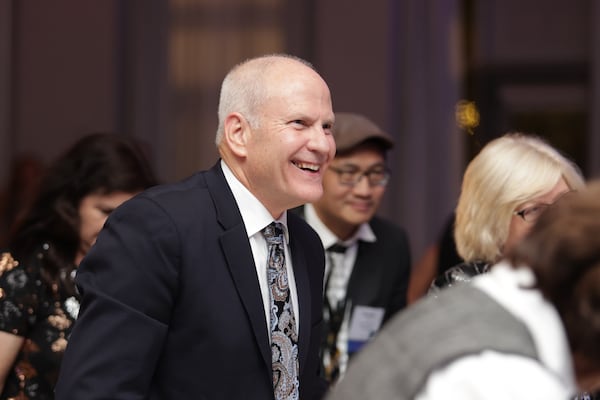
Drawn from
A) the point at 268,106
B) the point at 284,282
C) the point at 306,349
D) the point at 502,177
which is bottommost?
the point at 306,349

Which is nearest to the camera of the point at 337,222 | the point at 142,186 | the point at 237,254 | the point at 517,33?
the point at 237,254

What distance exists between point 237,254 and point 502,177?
3.26ft

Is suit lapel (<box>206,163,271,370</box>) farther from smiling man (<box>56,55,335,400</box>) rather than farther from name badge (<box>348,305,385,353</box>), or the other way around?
name badge (<box>348,305,385,353</box>)

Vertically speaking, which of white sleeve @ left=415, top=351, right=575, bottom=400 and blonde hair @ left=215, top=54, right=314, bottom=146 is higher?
blonde hair @ left=215, top=54, right=314, bottom=146

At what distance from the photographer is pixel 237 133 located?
246 cm

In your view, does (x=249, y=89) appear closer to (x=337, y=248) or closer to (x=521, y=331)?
(x=521, y=331)

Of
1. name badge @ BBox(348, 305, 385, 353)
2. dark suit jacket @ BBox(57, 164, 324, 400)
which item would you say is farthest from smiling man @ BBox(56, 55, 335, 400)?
name badge @ BBox(348, 305, 385, 353)

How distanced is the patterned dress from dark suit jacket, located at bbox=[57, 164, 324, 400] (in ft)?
2.24

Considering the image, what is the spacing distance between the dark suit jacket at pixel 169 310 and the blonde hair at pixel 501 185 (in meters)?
0.93

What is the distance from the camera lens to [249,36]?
727 centimetres

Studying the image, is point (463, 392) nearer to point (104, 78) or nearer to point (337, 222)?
point (337, 222)

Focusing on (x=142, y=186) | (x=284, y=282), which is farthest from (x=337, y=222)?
(x=284, y=282)

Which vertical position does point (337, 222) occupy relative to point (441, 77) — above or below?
below

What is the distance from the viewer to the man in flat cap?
3.61m
